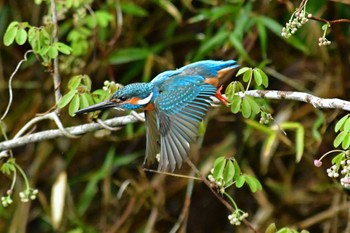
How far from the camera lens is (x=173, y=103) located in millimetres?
2584

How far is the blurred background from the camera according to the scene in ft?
12.8

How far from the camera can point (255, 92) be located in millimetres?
2422

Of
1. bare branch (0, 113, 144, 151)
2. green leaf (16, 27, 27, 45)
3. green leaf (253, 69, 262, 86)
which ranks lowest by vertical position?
bare branch (0, 113, 144, 151)

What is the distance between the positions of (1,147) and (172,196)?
185 cm

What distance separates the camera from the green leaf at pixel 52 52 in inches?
102

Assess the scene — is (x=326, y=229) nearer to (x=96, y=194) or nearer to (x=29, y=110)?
(x=96, y=194)

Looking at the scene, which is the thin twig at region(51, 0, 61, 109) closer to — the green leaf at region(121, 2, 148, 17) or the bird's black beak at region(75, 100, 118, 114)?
the bird's black beak at region(75, 100, 118, 114)

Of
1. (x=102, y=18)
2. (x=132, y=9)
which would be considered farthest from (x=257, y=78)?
(x=132, y=9)

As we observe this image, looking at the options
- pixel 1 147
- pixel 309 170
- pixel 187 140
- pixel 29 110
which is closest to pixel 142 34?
pixel 29 110

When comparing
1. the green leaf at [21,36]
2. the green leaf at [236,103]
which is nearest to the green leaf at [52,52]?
the green leaf at [21,36]

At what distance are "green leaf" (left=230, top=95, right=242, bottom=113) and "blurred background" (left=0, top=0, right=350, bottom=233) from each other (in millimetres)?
1386

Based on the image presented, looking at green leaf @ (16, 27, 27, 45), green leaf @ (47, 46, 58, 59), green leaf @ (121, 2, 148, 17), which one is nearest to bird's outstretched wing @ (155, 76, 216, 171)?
green leaf @ (47, 46, 58, 59)

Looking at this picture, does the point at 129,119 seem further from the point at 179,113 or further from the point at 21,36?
the point at 21,36

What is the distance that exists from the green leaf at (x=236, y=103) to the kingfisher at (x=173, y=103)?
18cm
